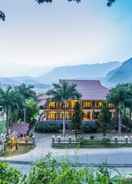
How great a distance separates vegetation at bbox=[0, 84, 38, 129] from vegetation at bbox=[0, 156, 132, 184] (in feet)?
159

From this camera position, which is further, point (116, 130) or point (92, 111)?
point (92, 111)

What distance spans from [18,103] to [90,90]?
13.0 metres

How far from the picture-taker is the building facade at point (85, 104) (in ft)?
192

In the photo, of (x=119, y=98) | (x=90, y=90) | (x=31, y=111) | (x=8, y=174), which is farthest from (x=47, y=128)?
(x=8, y=174)

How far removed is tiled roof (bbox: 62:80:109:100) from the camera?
61781 mm

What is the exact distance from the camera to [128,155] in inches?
1417

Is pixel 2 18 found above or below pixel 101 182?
above

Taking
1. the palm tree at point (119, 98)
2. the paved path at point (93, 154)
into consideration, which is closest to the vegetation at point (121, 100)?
the palm tree at point (119, 98)

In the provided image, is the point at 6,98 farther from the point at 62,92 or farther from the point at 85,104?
the point at 85,104

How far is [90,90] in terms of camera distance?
6331 cm

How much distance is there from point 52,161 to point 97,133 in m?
48.3

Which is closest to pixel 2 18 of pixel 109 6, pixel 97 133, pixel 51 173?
pixel 109 6

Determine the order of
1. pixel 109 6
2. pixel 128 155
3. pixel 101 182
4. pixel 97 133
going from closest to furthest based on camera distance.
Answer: pixel 101 182 < pixel 109 6 < pixel 128 155 < pixel 97 133

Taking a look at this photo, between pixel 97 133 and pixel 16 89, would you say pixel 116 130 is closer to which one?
pixel 97 133
